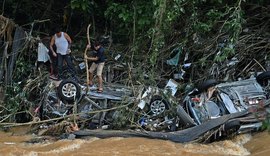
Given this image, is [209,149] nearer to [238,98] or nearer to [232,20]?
[238,98]

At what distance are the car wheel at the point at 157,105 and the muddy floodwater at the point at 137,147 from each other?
62.6 inches

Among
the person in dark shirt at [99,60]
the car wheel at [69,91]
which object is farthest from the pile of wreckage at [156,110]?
the person in dark shirt at [99,60]

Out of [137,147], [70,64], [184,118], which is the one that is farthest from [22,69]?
[137,147]

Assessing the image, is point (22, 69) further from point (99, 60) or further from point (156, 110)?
point (156, 110)

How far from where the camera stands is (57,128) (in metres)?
10.6

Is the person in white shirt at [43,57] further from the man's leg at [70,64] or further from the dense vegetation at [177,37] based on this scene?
the man's leg at [70,64]

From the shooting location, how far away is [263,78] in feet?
35.5

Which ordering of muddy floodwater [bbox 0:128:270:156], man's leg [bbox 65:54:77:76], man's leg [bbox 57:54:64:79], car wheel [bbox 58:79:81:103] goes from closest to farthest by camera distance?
muddy floodwater [bbox 0:128:270:156], car wheel [bbox 58:79:81:103], man's leg [bbox 57:54:64:79], man's leg [bbox 65:54:77:76]

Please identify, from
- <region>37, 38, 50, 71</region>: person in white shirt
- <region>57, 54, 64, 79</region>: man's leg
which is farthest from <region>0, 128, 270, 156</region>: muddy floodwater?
<region>37, 38, 50, 71</region>: person in white shirt

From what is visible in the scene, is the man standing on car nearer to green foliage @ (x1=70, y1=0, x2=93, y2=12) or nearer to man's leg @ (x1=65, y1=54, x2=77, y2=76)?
man's leg @ (x1=65, y1=54, x2=77, y2=76)

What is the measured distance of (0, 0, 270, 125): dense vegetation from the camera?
1204 centimetres

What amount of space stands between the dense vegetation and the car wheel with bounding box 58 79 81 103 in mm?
1258

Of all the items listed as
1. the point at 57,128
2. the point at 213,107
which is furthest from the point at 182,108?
the point at 57,128

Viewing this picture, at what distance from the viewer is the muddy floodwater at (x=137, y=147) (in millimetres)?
8789
